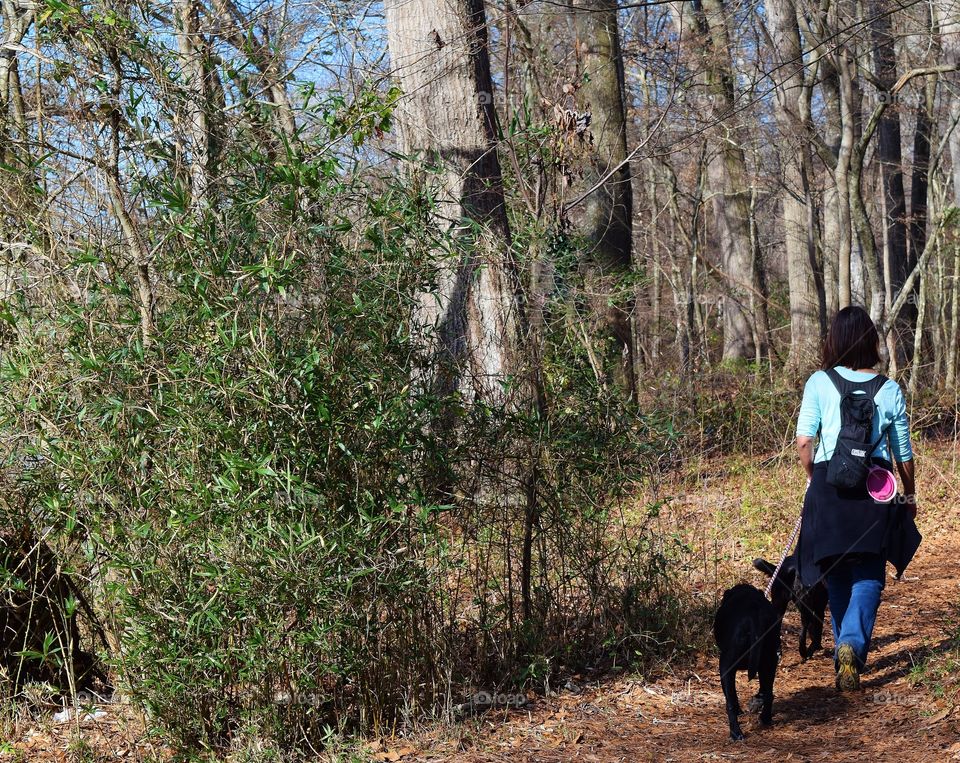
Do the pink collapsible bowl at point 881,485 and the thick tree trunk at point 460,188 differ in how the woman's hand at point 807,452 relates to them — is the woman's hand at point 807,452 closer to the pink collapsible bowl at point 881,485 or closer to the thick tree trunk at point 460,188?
the pink collapsible bowl at point 881,485

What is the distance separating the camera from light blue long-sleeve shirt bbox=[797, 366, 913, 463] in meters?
4.79

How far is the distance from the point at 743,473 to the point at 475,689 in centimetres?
605

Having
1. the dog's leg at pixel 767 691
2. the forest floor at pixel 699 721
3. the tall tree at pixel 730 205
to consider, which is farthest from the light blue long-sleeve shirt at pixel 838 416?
the tall tree at pixel 730 205

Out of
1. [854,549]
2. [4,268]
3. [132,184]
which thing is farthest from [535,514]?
[4,268]

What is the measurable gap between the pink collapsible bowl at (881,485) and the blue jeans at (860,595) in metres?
0.29

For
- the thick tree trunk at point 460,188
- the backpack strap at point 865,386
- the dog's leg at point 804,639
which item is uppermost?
the thick tree trunk at point 460,188

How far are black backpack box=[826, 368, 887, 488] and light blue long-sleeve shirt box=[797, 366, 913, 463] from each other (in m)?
0.04

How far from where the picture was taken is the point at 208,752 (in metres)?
4.73

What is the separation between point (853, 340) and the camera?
4.86 meters

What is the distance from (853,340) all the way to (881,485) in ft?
2.34

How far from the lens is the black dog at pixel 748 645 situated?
14.8ft

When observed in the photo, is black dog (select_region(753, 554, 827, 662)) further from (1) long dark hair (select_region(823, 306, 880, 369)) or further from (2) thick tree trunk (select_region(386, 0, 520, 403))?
(2) thick tree trunk (select_region(386, 0, 520, 403))

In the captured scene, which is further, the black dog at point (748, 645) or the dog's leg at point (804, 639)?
the dog's leg at point (804, 639)

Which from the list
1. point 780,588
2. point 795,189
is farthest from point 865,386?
point 795,189
